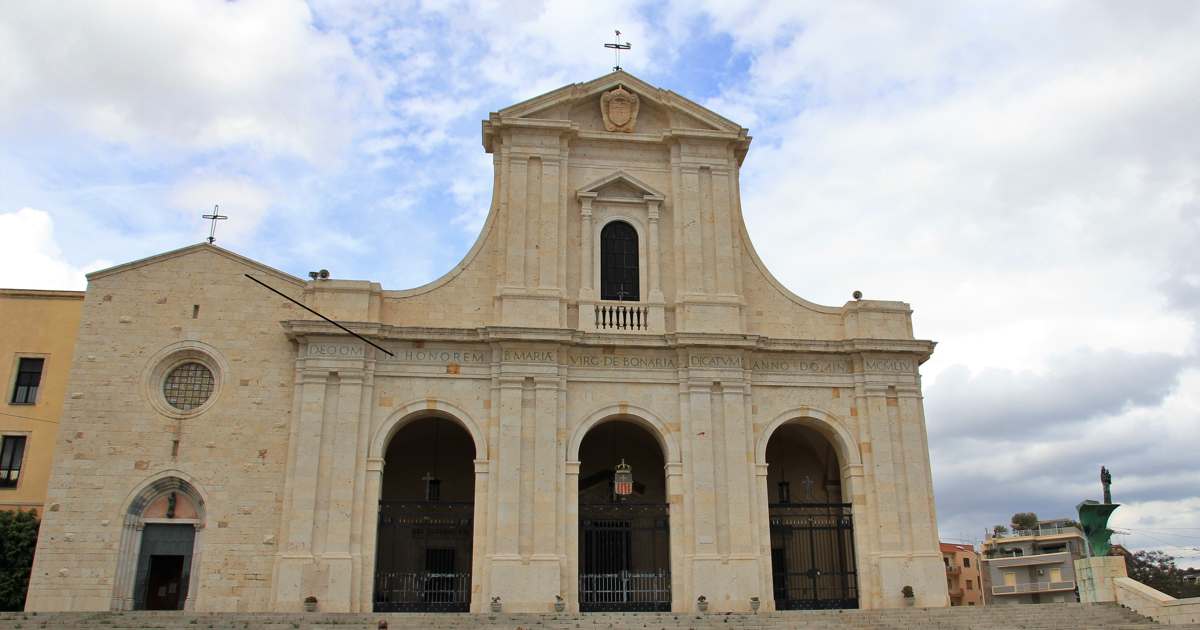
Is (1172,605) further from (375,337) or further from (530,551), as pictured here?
→ (375,337)

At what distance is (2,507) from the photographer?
23031 millimetres

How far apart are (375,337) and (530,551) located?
20.2 feet

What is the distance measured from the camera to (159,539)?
21953 mm

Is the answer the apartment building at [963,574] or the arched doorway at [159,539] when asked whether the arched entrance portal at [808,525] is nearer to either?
the arched doorway at [159,539]

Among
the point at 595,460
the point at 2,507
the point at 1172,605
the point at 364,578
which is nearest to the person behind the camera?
the point at 1172,605

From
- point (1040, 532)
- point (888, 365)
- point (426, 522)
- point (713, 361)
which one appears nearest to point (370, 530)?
point (426, 522)

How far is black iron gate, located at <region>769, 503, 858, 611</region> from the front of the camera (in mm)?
23922

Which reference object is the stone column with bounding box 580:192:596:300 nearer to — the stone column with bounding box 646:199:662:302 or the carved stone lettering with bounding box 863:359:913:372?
the stone column with bounding box 646:199:662:302

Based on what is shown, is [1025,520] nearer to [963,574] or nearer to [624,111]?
[963,574]

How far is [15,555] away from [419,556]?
8.98 metres

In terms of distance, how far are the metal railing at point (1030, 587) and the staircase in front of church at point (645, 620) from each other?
128 feet

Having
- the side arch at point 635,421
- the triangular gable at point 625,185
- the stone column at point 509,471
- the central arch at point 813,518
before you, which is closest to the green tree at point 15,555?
the stone column at point 509,471

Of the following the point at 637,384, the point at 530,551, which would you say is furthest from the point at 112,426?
the point at 637,384

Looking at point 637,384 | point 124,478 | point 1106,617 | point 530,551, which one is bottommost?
point 1106,617
